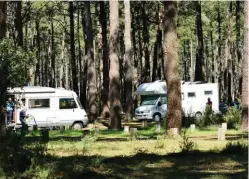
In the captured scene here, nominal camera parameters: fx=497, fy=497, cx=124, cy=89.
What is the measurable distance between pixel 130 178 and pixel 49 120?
739 inches

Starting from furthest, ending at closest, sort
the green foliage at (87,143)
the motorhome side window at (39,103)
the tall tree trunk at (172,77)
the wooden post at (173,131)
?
the motorhome side window at (39,103) < the tall tree trunk at (172,77) < the wooden post at (173,131) < the green foliage at (87,143)

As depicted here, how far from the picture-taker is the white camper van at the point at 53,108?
87.6 feet

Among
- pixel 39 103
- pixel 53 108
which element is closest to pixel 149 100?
pixel 53 108

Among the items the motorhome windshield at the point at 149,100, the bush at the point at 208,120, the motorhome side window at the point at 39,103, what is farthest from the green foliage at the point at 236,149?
the motorhome windshield at the point at 149,100

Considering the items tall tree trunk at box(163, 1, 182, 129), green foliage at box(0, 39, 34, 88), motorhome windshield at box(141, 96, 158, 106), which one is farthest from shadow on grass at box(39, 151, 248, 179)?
motorhome windshield at box(141, 96, 158, 106)

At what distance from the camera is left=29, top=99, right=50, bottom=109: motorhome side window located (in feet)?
88.3

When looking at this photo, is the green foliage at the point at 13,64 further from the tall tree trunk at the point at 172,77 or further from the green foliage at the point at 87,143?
the tall tree trunk at the point at 172,77

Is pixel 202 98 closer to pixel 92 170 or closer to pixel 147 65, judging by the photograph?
pixel 147 65

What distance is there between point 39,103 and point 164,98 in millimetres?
8851

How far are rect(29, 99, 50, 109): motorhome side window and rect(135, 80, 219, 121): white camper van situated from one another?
7.49m

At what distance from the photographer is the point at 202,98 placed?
33.4m

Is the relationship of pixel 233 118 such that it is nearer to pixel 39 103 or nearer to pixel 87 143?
pixel 39 103

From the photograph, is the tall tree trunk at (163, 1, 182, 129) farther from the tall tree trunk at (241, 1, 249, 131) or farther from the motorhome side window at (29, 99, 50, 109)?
the motorhome side window at (29, 99, 50, 109)

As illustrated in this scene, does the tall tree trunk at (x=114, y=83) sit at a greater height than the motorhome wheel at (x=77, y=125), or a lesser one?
greater
